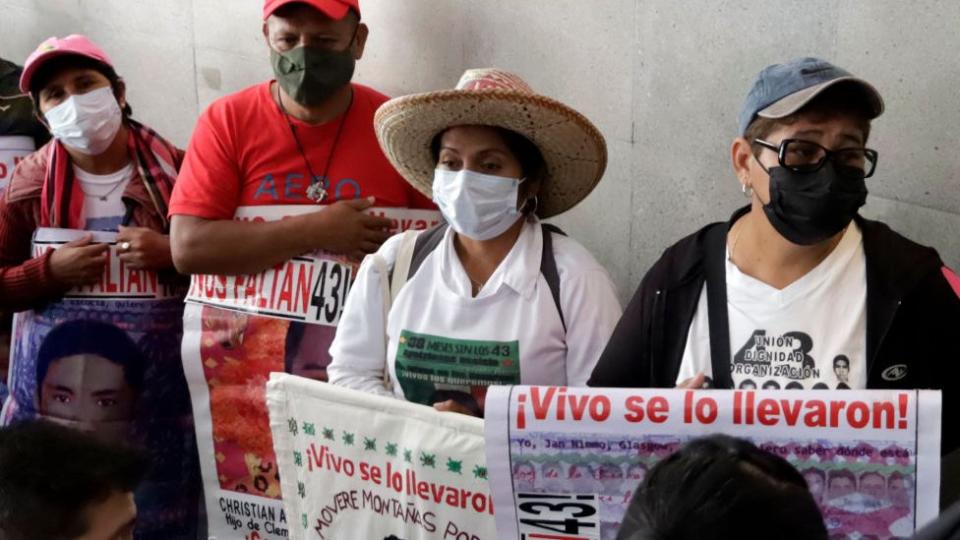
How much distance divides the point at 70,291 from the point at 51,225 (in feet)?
0.76

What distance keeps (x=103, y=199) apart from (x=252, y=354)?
821mm

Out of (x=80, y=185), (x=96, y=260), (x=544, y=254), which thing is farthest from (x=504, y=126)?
(x=80, y=185)

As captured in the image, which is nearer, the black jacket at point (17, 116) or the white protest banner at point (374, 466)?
the white protest banner at point (374, 466)

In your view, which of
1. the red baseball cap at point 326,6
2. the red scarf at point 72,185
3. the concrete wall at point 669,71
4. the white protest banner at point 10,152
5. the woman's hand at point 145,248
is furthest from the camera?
the white protest banner at point 10,152

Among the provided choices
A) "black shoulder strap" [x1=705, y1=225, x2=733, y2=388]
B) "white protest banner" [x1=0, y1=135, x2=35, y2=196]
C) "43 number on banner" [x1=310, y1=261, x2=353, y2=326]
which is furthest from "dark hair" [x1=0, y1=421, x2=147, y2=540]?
"white protest banner" [x1=0, y1=135, x2=35, y2=196]

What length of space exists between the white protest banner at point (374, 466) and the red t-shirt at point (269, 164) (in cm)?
97

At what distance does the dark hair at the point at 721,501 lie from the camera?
146cm

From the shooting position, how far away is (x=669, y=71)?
12.3 ft

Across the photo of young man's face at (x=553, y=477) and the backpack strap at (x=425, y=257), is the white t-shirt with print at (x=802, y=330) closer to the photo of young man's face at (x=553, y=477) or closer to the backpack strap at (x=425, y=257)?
the photo of young man's face at (x=553, y=477)

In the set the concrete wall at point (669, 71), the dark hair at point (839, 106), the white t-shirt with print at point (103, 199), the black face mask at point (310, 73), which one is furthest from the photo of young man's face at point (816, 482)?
the white t-shirt with print at point (103, 199)

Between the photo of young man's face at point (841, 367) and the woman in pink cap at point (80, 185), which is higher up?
the woman in pink cap at point (80, 185)

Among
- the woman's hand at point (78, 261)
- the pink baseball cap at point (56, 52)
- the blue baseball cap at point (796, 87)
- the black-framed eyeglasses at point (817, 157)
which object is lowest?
the woman's hand at point (78, 261)

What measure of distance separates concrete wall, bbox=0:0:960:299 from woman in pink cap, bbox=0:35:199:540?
987mm

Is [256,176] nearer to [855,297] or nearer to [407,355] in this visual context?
[407,355]
